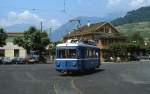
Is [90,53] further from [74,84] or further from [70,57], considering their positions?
[74,84]

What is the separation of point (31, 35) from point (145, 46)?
166 ft

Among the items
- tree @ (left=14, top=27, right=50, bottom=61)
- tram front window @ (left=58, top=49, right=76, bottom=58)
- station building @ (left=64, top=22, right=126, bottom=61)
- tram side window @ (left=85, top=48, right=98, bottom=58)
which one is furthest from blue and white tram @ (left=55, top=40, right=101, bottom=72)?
station building @ (left=64, top=22, right=126, bottom=61)

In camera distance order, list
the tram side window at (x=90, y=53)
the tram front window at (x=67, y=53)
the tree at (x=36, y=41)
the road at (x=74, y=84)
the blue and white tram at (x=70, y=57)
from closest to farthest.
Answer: the road at (x=74, y=84) < the blue and white tram at (x=70, y=57) < the tram front window at (x=67, y=53) < the tram side window at (x=90, y=53) < the tree at (x=36, y=41)

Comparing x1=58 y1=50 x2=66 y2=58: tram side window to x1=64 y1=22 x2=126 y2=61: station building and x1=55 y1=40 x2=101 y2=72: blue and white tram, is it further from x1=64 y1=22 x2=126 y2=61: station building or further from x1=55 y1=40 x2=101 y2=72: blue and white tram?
x1=64 y1=22 x2=126 y2=61: station building

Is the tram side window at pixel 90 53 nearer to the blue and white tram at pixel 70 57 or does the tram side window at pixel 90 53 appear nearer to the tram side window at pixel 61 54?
the blue and white tram at pixel 70 57

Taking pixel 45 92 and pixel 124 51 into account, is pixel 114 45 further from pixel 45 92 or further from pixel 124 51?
pixel 45 92

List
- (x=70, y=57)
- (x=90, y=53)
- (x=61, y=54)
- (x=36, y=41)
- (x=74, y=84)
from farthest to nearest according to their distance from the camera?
(x=36, y=41), (x=90, y=53), (x=61, y=54), (x=70, y=57), (x=74, y=84)

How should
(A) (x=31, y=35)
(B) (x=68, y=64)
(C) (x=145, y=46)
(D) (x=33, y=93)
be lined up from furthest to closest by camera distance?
(C) (x=145, y=46) → (A) (x=31, y=35) → (B) (x=68, y=64) → (D) (x=33, y=93)

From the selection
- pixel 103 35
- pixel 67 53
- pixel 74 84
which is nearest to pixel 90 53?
pixel 67 53

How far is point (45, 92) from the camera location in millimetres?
21812

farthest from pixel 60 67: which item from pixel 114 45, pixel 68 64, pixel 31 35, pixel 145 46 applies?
pixel 145 46

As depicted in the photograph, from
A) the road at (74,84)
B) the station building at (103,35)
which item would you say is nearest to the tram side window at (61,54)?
the road at (74,84)

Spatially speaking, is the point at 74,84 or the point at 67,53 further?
the point at 67,53

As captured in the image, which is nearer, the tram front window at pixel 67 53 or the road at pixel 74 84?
the road at pixel 74 84
